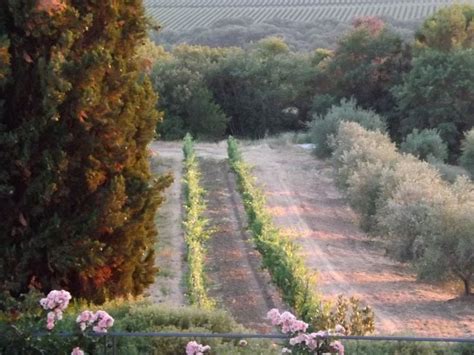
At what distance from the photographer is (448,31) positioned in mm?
35125

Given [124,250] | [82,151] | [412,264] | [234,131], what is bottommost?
[234,131]

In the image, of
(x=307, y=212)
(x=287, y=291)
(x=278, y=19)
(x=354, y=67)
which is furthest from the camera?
(x=278, y=19)

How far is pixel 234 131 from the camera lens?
39.8 m

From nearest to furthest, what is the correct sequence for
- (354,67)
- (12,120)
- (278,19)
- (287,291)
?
(12,120) → (287,291) → (354,67) → (278,19)

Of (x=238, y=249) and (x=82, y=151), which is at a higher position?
(x=82, y=151)

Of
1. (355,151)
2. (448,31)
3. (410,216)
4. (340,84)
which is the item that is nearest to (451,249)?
(410,216)

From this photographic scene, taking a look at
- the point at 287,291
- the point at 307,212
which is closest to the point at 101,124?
the point at 287,291

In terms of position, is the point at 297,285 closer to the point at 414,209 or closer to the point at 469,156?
the point at 414,209

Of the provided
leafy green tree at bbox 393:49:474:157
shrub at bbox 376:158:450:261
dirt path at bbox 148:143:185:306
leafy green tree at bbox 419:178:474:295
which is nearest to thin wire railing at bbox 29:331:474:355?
dirt path at bbox 148:143:185:306

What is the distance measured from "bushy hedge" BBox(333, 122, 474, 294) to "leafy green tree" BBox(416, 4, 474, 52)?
1382 centimetres

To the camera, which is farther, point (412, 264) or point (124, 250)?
point (412, 264)

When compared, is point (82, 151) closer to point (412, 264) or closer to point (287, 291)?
point (287, 291)

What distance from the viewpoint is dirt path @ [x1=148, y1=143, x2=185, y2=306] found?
13320 millimetres

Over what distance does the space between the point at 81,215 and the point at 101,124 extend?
100 centimetres
